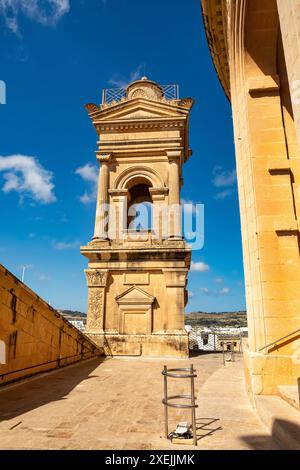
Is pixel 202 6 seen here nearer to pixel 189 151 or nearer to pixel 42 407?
pixel 42 407

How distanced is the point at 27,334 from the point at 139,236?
9235mm

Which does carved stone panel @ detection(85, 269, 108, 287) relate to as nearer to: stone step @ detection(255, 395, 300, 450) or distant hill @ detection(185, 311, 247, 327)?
stone step @ detection(255, 395, 300, 450)

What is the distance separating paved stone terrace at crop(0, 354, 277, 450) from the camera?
380 centimetres

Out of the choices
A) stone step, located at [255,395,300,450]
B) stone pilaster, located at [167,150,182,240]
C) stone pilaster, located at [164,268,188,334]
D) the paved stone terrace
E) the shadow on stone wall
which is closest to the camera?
stone step, located at [255,395,300,450]

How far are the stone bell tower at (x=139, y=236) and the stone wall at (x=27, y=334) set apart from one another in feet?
14.3

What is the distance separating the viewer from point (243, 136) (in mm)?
6863

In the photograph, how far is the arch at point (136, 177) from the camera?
1770 cm

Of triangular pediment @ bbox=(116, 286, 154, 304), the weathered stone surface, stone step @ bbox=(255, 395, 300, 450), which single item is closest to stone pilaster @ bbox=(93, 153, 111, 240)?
triangular pediment @ bbox=(116, 286, 154, 304)

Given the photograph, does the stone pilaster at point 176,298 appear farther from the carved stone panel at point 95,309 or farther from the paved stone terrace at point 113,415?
the paved stone terrace at point 113,415

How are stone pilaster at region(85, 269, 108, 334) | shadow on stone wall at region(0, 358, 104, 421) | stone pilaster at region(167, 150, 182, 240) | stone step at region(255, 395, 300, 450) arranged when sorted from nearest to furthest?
stone step at region(255, 395, 300, 450) → shadow on stone wall at region(0, 358, 104, 421) → stone pilaster at region(85, 269, 108, 334) → stone pilaster at region(167, 150, 182, 240)

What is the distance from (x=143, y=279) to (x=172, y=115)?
960 cm

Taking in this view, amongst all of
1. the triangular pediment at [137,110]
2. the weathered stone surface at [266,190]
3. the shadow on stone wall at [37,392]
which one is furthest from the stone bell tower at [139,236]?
the weathered stone surface at [266,190]

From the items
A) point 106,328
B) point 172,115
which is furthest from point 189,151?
point 106,328

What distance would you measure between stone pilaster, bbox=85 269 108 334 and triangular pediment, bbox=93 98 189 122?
9158mm
